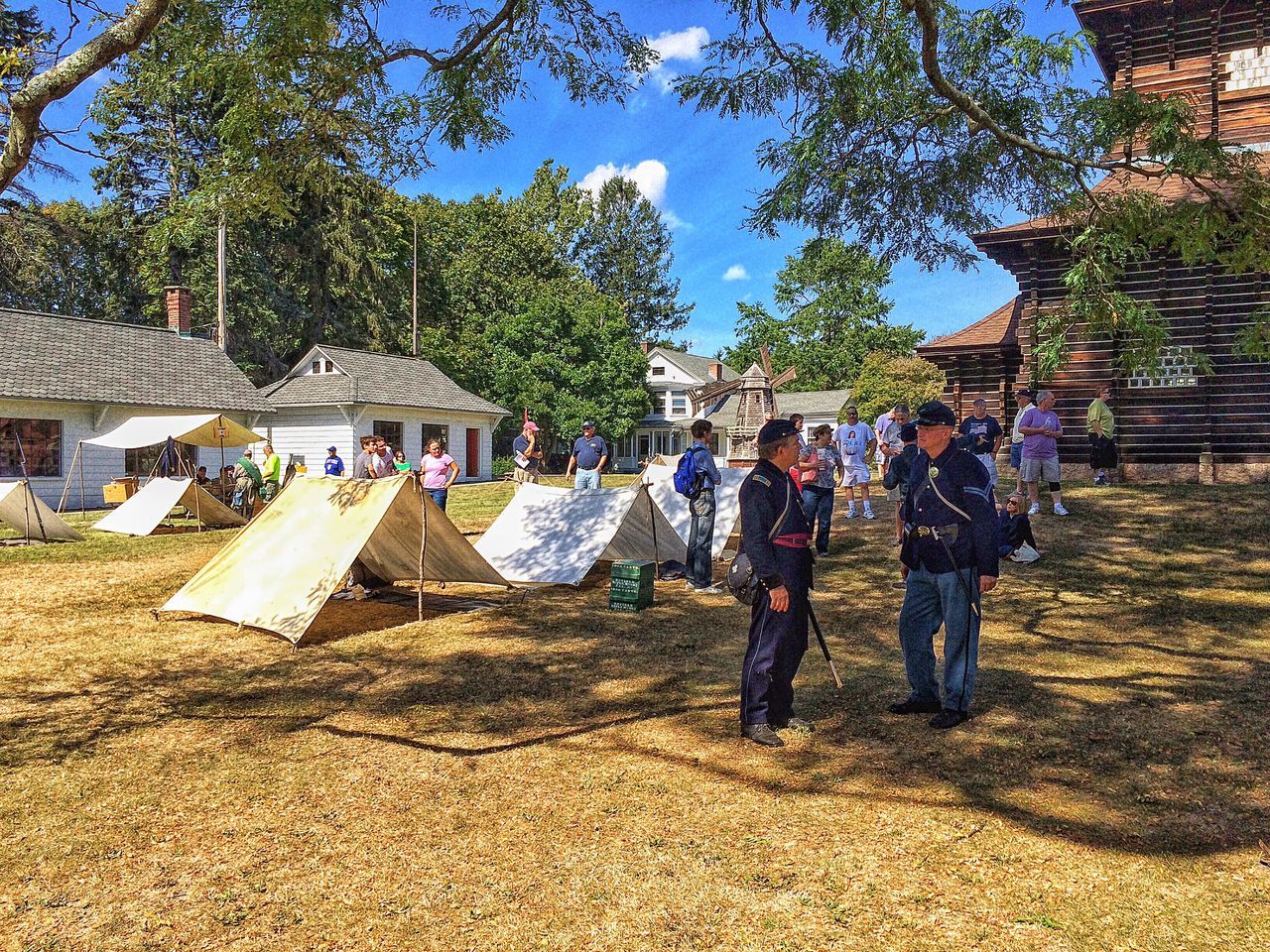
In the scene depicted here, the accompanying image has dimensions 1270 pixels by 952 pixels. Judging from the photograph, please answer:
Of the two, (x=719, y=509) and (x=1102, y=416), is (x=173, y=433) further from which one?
(x=1102, y=416)

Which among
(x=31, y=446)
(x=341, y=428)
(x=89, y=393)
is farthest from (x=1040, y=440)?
(x=341, y=428)

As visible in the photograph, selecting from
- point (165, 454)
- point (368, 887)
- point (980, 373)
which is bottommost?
point (368, 887)

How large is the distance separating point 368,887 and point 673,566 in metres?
7.47

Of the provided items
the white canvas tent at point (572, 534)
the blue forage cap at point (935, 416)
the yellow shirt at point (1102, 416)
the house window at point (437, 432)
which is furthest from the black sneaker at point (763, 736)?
the house window at point (437, 432)

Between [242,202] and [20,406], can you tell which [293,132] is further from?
[20,406]

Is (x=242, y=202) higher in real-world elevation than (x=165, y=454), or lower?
higher

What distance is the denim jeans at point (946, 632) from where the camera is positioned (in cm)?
514

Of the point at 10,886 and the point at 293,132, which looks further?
the point at 293,132

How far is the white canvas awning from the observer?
58.9ft

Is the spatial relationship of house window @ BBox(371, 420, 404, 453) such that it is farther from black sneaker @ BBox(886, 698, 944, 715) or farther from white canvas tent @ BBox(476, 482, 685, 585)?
black sneaker @ BBox(886, 698, 944, 715)

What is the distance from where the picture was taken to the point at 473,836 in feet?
12.7

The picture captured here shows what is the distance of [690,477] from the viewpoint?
31.3ft

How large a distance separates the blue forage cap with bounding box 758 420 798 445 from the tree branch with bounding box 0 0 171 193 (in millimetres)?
4165

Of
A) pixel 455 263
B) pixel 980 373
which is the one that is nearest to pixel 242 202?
pixel 980 373
